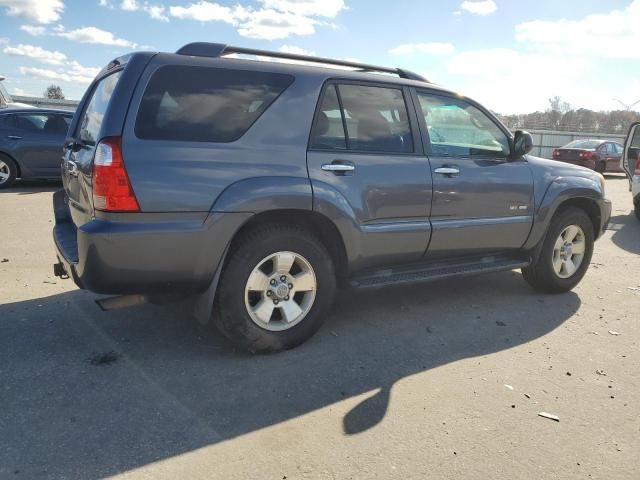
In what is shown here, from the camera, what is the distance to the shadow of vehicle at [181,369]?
262cm

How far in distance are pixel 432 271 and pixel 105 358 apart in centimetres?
247

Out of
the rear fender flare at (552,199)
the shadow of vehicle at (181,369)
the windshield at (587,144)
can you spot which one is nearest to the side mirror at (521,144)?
the rear fender flare at (552,199)

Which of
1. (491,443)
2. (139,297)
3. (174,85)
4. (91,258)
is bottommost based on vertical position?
(491,443)

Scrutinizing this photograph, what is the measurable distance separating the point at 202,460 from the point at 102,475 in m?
0.43

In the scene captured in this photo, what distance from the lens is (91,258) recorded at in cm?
305

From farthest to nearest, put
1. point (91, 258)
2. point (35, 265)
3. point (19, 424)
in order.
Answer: point (35, 265), point (91, 258), point (19, 424)

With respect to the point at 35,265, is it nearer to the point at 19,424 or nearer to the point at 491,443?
the point at 19,424

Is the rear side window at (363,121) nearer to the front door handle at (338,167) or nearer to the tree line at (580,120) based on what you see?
the front door handle at (338,167)

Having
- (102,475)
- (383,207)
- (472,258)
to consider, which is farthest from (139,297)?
(472,258)

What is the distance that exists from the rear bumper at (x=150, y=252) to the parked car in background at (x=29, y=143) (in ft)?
27.6

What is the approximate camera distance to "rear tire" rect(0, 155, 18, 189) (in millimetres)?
10469

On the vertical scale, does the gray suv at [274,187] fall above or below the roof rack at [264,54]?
below

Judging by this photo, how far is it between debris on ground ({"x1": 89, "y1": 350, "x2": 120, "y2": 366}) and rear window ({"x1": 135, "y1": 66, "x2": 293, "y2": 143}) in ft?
4.76

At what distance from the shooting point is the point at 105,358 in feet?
11.4
